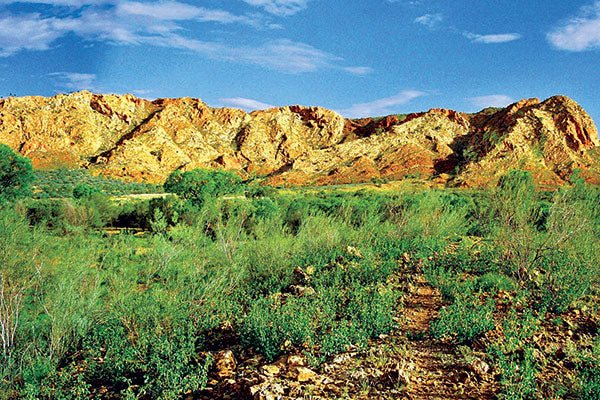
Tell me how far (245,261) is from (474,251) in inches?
229

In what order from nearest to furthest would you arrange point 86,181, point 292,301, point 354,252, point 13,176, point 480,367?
point 480,367
point 292,301
point 354,252
point 13,176
point 86,181

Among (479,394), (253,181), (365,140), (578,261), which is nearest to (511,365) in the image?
(479,394)

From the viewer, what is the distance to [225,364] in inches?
232

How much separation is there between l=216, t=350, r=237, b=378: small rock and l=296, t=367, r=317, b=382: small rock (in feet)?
3.27

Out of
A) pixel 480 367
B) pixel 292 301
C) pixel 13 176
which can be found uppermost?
pixel 13 176

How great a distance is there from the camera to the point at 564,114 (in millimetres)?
68000

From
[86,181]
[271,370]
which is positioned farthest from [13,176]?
[271,370]

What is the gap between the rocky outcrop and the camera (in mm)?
66875

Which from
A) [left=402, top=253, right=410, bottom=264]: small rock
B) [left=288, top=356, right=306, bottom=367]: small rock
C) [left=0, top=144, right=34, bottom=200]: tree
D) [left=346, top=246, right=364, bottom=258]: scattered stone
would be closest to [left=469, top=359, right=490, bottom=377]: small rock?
[left=288, top=356, right=306, bottom=367]: small rock

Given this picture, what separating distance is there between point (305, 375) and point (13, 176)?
36.9m

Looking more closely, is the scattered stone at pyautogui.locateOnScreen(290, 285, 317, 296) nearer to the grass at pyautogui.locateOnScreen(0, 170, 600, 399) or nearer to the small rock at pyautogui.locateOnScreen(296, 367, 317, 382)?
the grass at pyautogui.locateOnScreen(0, 170, 600, 399)

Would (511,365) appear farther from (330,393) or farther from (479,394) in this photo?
(330,393)

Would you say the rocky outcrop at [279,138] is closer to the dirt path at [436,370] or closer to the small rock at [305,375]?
the dirt path at [436,370]

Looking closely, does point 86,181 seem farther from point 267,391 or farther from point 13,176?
point 267,391
